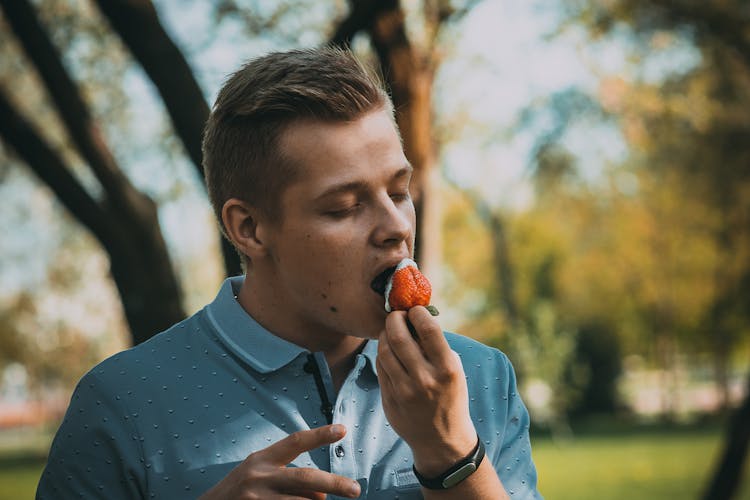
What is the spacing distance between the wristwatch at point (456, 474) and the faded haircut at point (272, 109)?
0.75m

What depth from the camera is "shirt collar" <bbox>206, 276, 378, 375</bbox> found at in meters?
2.22

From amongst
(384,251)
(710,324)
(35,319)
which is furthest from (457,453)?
(710,324)

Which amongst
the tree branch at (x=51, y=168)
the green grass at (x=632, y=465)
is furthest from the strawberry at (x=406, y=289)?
the green grass at (x=632, y=465)

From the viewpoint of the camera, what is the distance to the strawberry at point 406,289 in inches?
79.3

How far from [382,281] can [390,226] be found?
0.45 ft

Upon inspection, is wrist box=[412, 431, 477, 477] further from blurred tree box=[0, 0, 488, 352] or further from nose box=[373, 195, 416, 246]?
blurred tree box=[0, 0, 488, 352]

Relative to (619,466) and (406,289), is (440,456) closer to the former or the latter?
(406,289)

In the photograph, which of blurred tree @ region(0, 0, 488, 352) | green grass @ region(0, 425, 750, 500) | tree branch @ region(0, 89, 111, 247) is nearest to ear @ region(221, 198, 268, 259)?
blurred tree @ region(0, 0, 488, 352)

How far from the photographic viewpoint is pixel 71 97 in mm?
5578

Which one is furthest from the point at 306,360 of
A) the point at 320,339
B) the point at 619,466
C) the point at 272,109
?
the point at 619,466

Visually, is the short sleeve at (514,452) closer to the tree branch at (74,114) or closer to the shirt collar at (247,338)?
the shirt collar at (247,338)

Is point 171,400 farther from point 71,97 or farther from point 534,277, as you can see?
point 534,277

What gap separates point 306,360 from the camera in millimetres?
2244

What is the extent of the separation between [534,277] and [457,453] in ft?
128
